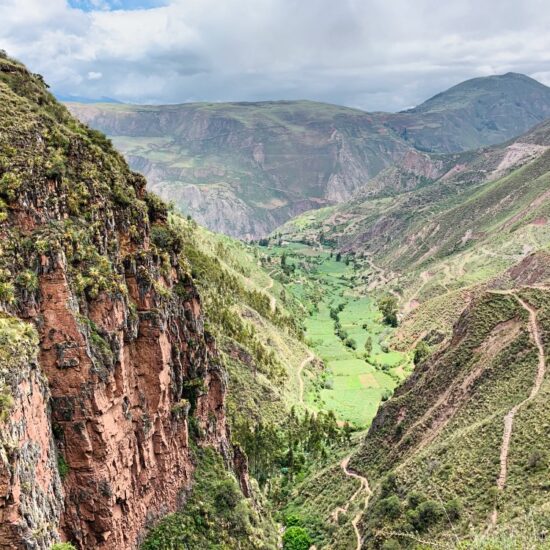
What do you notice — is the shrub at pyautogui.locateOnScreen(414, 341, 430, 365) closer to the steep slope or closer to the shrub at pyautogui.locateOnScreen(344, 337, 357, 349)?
the shrub at pyautogui.locateOnScreen(344, 337, 357, 349)

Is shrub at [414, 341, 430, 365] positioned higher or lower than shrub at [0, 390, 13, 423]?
lower

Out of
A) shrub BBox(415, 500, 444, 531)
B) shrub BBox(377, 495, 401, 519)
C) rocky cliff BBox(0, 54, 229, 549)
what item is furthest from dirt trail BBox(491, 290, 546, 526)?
rocky cliff BBox(0, 54, 229, 549)

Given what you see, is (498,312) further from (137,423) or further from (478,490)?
(137,423)

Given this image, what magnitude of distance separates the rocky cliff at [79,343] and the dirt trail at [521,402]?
34817 mm

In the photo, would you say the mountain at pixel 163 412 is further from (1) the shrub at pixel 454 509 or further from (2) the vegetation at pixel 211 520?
(1) the shrub at pixel 454 509

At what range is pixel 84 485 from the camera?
135 feet

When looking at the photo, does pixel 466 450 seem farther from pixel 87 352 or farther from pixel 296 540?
pixel 87 352

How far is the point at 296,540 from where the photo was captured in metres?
75.6

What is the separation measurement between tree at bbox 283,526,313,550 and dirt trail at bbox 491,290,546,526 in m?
29.6

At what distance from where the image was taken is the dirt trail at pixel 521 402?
6056cm

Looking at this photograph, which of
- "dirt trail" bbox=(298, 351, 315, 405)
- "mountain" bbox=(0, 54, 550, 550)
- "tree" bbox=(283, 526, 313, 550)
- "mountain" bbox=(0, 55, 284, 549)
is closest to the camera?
"mountain" bbox=(0, 55, 284, 549)

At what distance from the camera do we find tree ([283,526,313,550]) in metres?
75.1

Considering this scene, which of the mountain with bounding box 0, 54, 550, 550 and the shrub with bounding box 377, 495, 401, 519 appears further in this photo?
the shrub with bounding box 377, 495, 401, 519

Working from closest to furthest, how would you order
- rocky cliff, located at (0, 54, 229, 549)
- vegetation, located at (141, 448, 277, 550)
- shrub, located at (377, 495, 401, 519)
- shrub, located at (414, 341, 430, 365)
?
rocky cliff, located at (0, 54, 229, 549) → vegetation, located at (141, 448, 277, 550) → shrub, located at (377, 495, 401, 519) → shrub, located at (414, 341, 430, 365)
